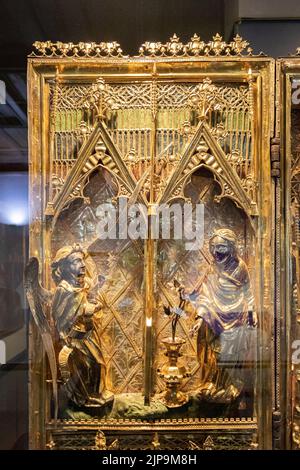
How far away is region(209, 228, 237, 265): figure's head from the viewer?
294 cm

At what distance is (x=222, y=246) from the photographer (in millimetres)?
2943

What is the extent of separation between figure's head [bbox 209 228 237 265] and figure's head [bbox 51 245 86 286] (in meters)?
0.71

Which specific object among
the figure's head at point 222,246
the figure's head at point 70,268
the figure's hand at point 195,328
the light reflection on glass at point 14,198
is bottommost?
the figure's hand at point 195,328

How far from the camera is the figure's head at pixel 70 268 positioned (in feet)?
9.58

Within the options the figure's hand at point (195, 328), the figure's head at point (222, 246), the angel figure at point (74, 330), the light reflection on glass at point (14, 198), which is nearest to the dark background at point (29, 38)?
the light reflection on glass at point (14, 198)

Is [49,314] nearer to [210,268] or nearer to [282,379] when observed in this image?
[210,268]

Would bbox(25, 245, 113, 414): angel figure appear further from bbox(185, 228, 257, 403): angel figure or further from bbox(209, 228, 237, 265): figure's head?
bbox(209, 228, 237, 265): figure's head

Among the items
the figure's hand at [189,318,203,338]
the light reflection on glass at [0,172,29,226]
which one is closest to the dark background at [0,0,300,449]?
the light reflection on glass at [0,172,29,226]

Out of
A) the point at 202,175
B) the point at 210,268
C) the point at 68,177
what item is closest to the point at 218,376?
the point at 210,268

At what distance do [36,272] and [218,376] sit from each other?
1.13 meters

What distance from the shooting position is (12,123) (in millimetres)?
2885

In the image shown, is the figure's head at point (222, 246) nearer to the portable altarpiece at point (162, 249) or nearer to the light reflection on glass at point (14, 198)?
the portable altarpiece at point (162, 249)

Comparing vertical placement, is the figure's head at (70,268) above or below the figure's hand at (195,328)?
above

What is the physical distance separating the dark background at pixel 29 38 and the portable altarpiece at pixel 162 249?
0.07 metres
